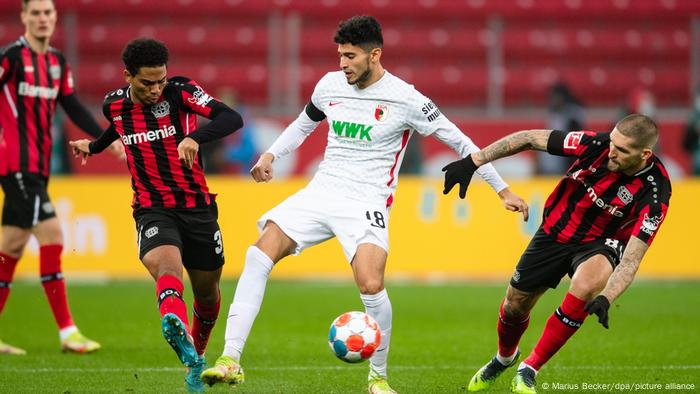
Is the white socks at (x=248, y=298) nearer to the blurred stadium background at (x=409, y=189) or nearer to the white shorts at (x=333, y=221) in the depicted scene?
the white shorts at (x=333, y=221)

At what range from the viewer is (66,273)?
46.5 feet

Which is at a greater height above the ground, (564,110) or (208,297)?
(208,297)

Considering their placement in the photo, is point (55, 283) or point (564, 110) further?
point (564, 110)

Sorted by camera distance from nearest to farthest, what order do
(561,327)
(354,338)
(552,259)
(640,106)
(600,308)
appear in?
(600,308)
(354,338)
(561,327)
(552,259)
(640,106)

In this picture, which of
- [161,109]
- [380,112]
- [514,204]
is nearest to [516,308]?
[514,204]

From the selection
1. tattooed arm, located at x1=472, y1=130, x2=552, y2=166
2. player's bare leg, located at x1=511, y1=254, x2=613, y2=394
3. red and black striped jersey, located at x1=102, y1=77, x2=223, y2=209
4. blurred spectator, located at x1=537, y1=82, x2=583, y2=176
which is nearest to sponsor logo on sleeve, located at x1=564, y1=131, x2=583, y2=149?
tattooed arm, located at x1=472, y1=130, x2=552, y2=166

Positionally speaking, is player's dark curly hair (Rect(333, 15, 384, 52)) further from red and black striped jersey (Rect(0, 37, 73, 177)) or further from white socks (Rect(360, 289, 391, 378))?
red and black striped jersey (Rect(0, 37, 73, 177))

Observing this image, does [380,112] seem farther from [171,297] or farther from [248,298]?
[171,297]

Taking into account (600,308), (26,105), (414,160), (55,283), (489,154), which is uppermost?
(489,154)

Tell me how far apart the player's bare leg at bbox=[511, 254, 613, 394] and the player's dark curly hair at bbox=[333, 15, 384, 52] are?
1.98 metres

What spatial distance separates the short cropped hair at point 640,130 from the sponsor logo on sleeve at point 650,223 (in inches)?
17.1

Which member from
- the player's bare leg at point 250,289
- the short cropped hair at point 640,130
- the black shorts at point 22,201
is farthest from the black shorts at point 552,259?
the black shorts at point 22,201

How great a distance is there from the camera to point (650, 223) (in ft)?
21.4

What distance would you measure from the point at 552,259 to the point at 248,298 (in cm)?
202
